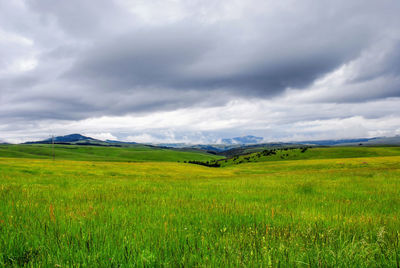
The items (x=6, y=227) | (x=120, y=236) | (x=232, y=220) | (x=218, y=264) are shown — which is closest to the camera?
(x=218, y=264)

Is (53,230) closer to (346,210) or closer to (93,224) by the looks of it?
(93,224)

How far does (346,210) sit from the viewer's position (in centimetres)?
671

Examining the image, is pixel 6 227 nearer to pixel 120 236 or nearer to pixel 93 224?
pixel 93 224

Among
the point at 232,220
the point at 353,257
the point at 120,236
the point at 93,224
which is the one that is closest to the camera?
the point at 353,257

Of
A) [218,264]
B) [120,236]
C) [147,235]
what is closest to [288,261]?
[218,264]

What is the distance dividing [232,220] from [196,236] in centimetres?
155

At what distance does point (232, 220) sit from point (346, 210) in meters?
4.21

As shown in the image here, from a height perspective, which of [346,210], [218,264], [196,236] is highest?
[218,264]

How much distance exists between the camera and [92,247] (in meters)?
3.37

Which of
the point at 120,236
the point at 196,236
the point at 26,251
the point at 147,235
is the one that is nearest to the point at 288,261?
the point at 196,236

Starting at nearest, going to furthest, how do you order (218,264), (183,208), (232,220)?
(218,264), (232,220), (183,208)

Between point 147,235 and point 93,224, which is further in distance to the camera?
point 93,224

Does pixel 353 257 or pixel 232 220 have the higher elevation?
pixel 353 257

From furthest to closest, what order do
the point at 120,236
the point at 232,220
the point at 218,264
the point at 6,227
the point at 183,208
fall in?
1. the point at 183,208
2. the point at 232,220
3. the point at 6,227
4. the point at 120,236
5. the point at 218,264
